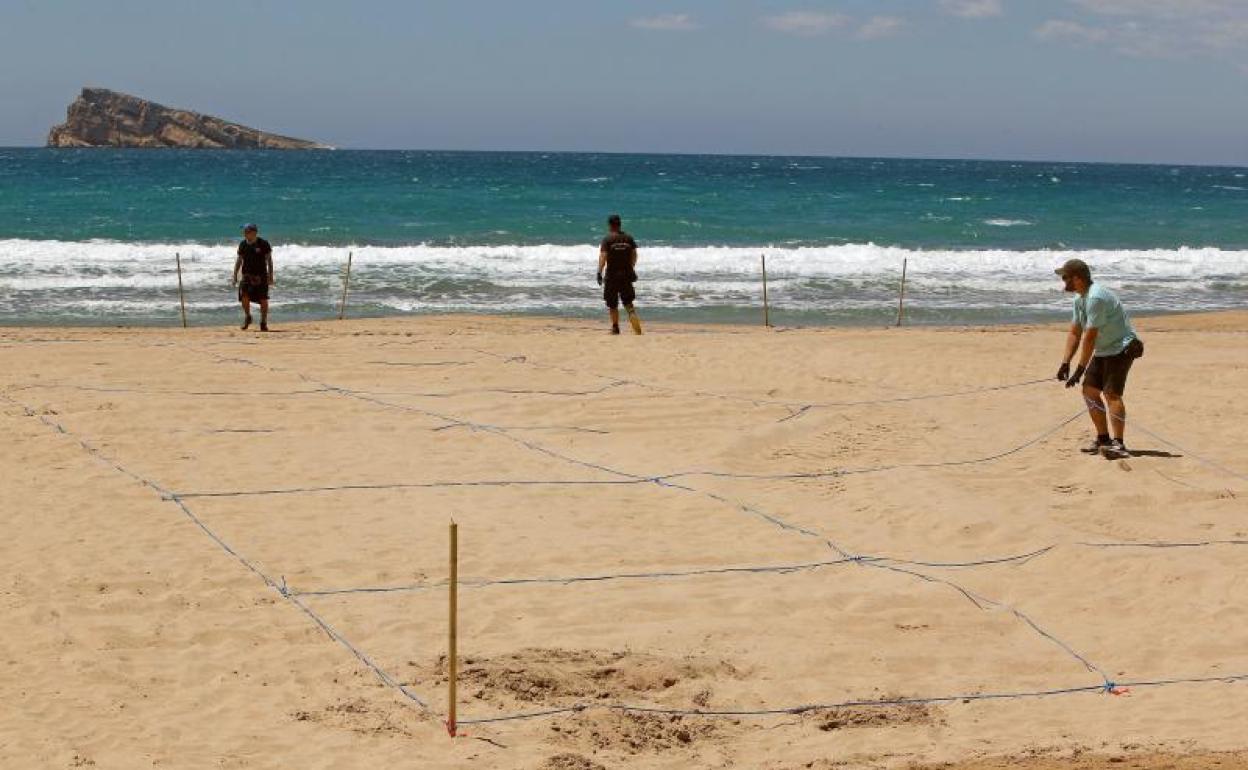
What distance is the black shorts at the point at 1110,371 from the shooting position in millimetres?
10227

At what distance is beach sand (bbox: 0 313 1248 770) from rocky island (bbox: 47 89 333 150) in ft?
372

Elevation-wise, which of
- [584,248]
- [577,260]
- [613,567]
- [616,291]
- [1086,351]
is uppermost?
[1086,351]

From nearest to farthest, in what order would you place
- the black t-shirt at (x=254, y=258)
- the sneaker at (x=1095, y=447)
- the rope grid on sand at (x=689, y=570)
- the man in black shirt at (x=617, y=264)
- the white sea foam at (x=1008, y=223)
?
the rope grid on sand at (x=689, y=570), the sneaker at (x=1095, y=447), the man in black shirt at (x=617, y=264), the black t-shirt at (x=254, y=258), the white sea foam at (x=1008, y=223)

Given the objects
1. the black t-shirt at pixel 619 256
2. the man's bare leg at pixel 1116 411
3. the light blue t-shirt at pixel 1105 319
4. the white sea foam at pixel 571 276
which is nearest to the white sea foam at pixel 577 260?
the white sea foam at pixel 571 276

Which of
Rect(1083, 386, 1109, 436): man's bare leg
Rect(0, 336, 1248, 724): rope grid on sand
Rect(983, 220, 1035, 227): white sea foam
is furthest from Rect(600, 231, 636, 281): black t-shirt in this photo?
Rect(983, 220, 1035, 227): white sea foam

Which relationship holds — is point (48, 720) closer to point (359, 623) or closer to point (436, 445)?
point (359, 623)

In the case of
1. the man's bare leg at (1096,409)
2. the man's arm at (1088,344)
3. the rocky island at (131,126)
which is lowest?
the man's bare leg at (1096,409)

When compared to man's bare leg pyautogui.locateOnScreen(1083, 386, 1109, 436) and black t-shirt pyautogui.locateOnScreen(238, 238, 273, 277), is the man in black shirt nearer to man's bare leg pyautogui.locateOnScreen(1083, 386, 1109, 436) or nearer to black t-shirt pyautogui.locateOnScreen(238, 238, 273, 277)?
black t-shirt pyautogui.locateOnScreen(238, 238, 273, 277)

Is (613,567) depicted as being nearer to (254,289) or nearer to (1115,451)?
(1115,451)

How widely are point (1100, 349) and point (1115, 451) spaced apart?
77 centimetres

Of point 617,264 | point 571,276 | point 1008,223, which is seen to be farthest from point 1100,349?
point 1008,223

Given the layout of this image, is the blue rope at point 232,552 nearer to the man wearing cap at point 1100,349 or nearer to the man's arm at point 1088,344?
the man wearing cap at point 1100,349

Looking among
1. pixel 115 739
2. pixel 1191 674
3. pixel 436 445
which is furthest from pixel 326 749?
pixel 436 445

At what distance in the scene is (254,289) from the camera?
16797 mm
